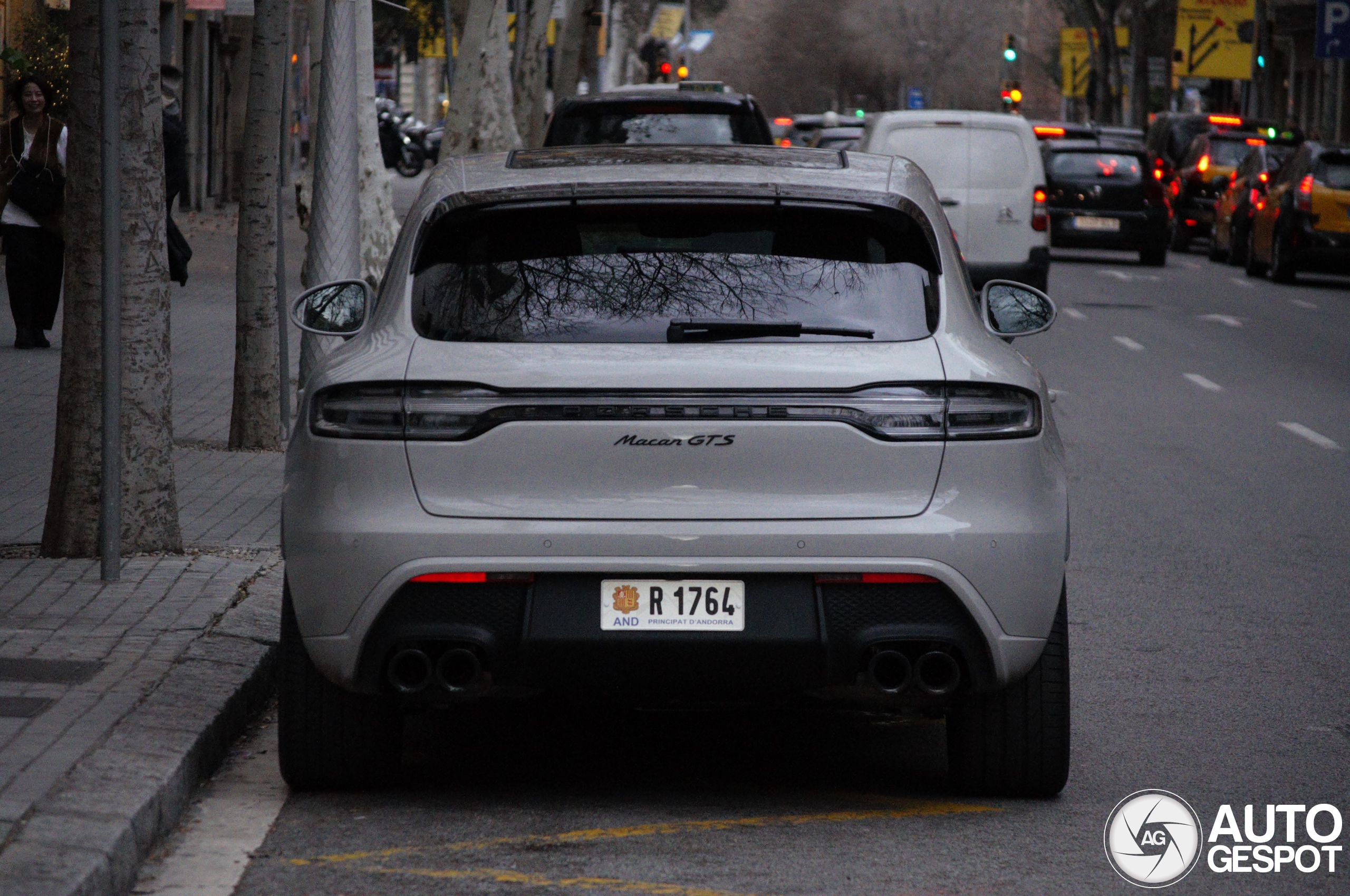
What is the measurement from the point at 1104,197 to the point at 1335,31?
973cm

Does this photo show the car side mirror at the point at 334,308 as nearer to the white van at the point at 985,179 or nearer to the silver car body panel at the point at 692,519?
the silver car body panel at the point at 692,519

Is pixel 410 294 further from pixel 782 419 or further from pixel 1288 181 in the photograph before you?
pixel 1288 181

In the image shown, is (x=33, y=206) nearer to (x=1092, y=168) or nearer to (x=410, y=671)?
(x=410, y=671)

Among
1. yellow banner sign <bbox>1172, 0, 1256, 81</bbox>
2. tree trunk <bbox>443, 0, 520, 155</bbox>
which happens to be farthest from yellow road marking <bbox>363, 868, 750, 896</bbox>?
yellow banner sign <bbox>1172, 0, 1256, 81</bbox>

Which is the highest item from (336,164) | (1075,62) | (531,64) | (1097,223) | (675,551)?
(1075,62)

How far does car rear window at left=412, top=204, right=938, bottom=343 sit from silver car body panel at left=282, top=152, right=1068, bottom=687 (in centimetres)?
9

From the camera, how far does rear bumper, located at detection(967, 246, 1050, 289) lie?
21359 mm

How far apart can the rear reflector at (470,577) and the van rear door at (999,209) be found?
1654 centimetres

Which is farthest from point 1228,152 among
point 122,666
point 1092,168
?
point 122,666

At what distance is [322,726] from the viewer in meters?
5.66

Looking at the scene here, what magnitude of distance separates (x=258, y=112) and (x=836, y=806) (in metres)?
6.80

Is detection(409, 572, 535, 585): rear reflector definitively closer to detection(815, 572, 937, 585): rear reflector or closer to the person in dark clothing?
detection(815, 572, 937, 585): rear reflector

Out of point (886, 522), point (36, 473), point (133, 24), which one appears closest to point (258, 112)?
point (36, 473)

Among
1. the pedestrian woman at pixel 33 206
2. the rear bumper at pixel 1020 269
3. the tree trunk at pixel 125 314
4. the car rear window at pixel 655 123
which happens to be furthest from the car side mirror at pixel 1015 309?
the rear bumper at pixel 1020 269
